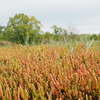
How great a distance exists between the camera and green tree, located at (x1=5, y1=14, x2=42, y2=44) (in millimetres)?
38562

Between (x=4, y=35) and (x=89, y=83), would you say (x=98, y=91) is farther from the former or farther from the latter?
(x=4, y=35)

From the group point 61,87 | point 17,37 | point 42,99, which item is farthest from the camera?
point 17,37

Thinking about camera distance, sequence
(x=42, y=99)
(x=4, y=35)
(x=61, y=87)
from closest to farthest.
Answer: (x=42, y=99)
(x=61, y=87)
(x=4, y=35)

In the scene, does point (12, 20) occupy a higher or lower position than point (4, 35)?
higher

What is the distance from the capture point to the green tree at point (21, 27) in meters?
38.6

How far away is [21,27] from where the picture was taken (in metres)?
41.8

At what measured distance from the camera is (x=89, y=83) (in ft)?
6.32

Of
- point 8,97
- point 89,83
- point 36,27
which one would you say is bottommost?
point 8,97

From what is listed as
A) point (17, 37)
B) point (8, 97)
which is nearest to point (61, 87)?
point (8, 97)

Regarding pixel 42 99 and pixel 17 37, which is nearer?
pixel 42 99

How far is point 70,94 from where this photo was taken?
6.29 feet

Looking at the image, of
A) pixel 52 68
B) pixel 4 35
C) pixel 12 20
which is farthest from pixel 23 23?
pixel 52 68

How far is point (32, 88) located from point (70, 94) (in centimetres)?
48

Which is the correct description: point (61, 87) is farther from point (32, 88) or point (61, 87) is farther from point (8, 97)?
point (8, 97)
